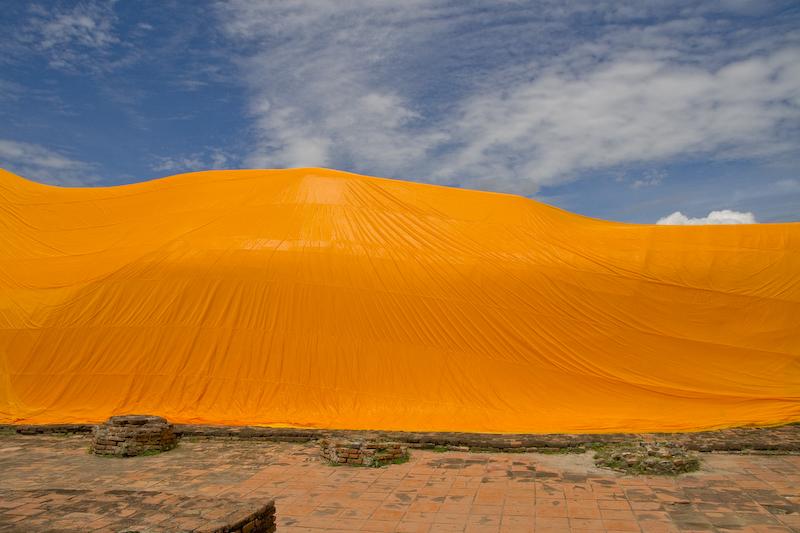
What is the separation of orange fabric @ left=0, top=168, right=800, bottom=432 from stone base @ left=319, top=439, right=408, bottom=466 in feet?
4.27

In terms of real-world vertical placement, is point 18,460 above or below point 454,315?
below

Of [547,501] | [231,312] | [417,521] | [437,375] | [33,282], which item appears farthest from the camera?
[33,282]

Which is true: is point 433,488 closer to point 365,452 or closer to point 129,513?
point 365,452

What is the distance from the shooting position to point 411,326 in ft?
31.3

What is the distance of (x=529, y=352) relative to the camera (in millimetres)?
9344

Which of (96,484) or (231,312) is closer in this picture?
(96,484)

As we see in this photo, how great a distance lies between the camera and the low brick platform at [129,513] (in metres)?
3.77

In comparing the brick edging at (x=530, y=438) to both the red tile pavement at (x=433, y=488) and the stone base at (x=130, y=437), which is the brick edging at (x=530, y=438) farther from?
the stone base at (x=130, y=437)

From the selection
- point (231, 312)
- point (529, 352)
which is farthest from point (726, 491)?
point (231, 312)

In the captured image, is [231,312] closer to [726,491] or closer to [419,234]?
[419,234]

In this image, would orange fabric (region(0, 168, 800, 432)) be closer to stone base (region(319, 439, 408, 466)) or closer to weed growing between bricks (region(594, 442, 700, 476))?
stone base (region(319, 439, 408, 466))

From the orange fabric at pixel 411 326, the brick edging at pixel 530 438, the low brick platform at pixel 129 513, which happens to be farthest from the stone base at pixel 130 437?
the low brick platform at pixel 129 513

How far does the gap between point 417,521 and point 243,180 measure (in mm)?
9200

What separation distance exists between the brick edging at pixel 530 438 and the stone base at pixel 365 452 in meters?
0.58
